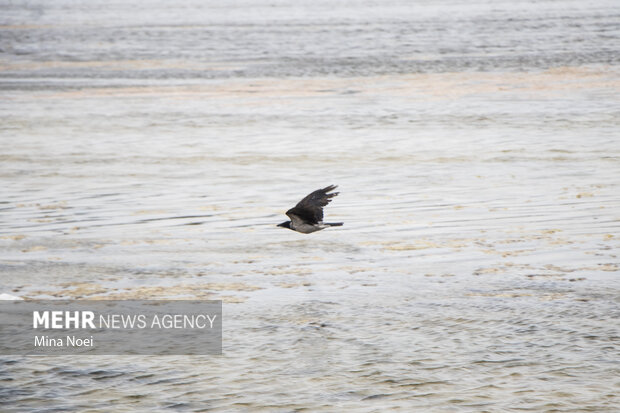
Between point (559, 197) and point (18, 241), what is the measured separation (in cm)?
541

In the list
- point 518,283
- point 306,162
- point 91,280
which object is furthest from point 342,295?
point 306,162

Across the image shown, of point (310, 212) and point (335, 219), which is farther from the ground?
point (310, 212)

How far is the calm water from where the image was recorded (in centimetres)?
688

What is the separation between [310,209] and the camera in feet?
28.0

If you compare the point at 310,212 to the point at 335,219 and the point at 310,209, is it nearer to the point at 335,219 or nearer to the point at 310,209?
the point at 310,209

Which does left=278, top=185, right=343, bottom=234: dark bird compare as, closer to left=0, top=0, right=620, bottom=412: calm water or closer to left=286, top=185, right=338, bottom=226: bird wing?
left=286, top=185, right=338, bottom=226: bird wing

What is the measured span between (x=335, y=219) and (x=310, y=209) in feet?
6.39

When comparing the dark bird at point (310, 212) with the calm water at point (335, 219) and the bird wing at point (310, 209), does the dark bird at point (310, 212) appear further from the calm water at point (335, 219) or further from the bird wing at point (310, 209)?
the calm water at point (335, 219)

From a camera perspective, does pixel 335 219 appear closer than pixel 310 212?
No

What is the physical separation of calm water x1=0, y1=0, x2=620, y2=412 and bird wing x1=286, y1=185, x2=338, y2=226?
52 cm

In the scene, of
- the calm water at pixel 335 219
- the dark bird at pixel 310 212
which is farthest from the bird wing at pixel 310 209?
the calm water at pixel 335 219

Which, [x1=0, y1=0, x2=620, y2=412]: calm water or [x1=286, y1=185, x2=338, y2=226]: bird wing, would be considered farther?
[x1=286, y1=185, x2=338, y2=226]: bird wing

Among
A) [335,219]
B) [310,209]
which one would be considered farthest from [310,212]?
[335,219]

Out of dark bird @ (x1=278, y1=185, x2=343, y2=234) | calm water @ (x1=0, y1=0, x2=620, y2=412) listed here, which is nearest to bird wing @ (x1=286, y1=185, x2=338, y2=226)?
dark bird @ (x1=278, y1=185, x2=343, y2=234)
